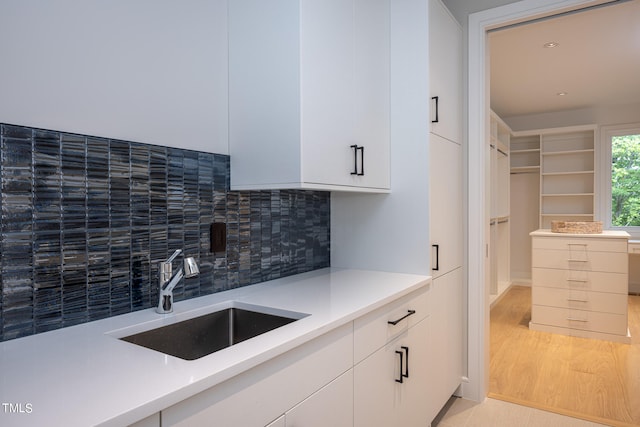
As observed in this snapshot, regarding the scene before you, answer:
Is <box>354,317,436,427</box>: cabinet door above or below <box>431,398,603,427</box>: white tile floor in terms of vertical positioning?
above

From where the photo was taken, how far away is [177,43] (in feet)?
4.70

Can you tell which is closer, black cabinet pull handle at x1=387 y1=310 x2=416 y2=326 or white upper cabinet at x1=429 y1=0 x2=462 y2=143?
black cabinet pull handle at x1=387 y1=310 x2=416 y2=326

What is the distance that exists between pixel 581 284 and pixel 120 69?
391cm

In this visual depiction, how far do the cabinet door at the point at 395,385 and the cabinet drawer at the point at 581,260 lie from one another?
7.88 feet

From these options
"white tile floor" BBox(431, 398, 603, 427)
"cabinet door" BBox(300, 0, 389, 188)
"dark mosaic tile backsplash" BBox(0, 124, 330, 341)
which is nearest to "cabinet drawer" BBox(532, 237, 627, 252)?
"white tile floor" BBox(431, 398, 603, 427)

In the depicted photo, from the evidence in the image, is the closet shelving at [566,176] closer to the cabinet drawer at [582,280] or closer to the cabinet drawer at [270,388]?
the cabinet drawer at [582,280]

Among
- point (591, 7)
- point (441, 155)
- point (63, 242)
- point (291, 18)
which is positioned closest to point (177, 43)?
point (291, 18)

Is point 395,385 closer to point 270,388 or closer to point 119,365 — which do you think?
point 270,388

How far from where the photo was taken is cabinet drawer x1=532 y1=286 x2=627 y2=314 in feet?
11.5

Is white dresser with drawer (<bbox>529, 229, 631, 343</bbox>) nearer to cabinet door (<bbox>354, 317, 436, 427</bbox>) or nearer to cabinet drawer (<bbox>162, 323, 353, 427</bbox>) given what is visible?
cabinet door (<bbox>354, 317, 436, 427</bbox>)

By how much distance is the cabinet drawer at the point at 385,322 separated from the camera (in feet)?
4.46

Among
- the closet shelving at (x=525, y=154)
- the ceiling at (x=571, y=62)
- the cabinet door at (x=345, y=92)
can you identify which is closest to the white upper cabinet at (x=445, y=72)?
the cabinet door at (x=345, y=92)

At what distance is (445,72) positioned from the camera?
2.14 meters

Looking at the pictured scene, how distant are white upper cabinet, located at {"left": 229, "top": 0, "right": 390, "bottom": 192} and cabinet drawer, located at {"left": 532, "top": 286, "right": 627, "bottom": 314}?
113 inches
